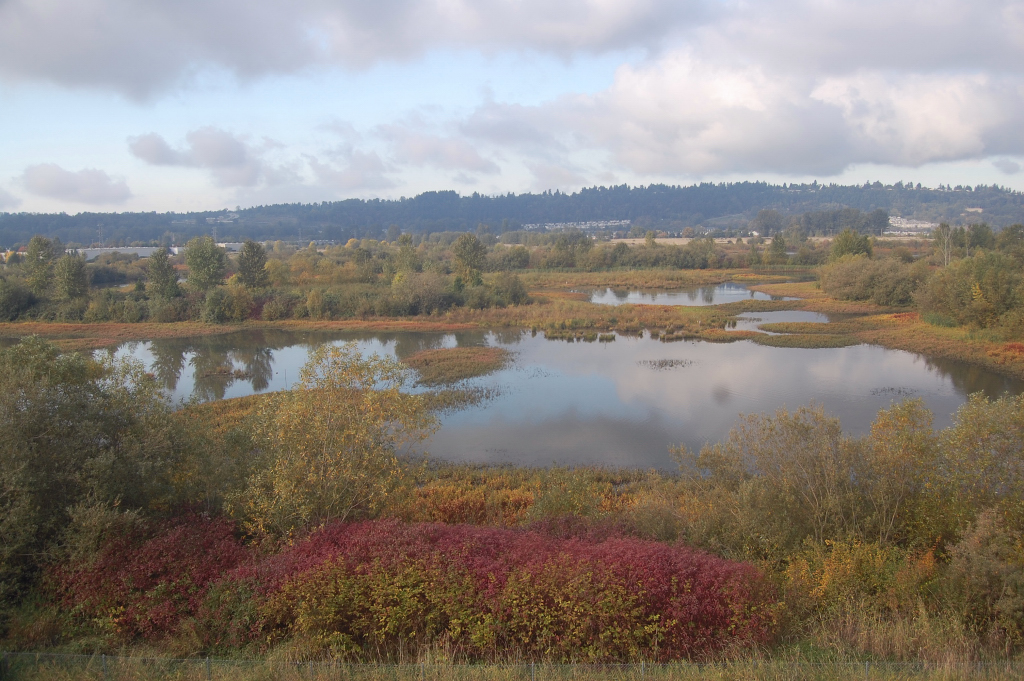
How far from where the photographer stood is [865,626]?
747 cm

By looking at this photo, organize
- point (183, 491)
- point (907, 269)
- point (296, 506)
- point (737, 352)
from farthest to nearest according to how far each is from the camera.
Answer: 1. point (907, 269)
2. point (737, 352)
3. point (183, 491)
4. point (296, 506)

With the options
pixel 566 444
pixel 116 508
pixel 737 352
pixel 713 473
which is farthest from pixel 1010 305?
pixel 116 508

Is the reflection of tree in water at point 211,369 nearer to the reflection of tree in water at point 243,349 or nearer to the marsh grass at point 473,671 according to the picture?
Answer: the reflection of tree in water at point 243,349

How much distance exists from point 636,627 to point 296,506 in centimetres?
534

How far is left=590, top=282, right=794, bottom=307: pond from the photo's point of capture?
5731 cm

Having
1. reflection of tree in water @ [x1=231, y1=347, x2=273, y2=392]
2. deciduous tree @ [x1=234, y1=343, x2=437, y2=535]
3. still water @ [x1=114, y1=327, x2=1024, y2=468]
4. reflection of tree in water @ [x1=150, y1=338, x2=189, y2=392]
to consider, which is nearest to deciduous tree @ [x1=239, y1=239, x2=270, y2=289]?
reflection of tree in water @ [x1=150, y1=338, x2=189, y2=392]

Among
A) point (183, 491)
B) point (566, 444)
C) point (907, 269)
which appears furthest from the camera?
point (907, 269)

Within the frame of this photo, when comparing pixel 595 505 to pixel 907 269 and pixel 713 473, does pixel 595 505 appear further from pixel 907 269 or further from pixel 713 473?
pixel 907 269

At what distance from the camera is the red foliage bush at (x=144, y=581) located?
8.07m

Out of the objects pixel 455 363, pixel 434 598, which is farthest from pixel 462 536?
pixel 455 363

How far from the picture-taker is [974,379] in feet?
88.4

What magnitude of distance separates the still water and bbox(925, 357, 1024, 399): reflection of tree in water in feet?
0.24

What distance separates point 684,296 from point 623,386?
38124mm

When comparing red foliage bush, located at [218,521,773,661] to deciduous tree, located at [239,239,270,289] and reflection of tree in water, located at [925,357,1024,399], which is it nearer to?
reflection of tree in water, located at [925,357,1024,399]
